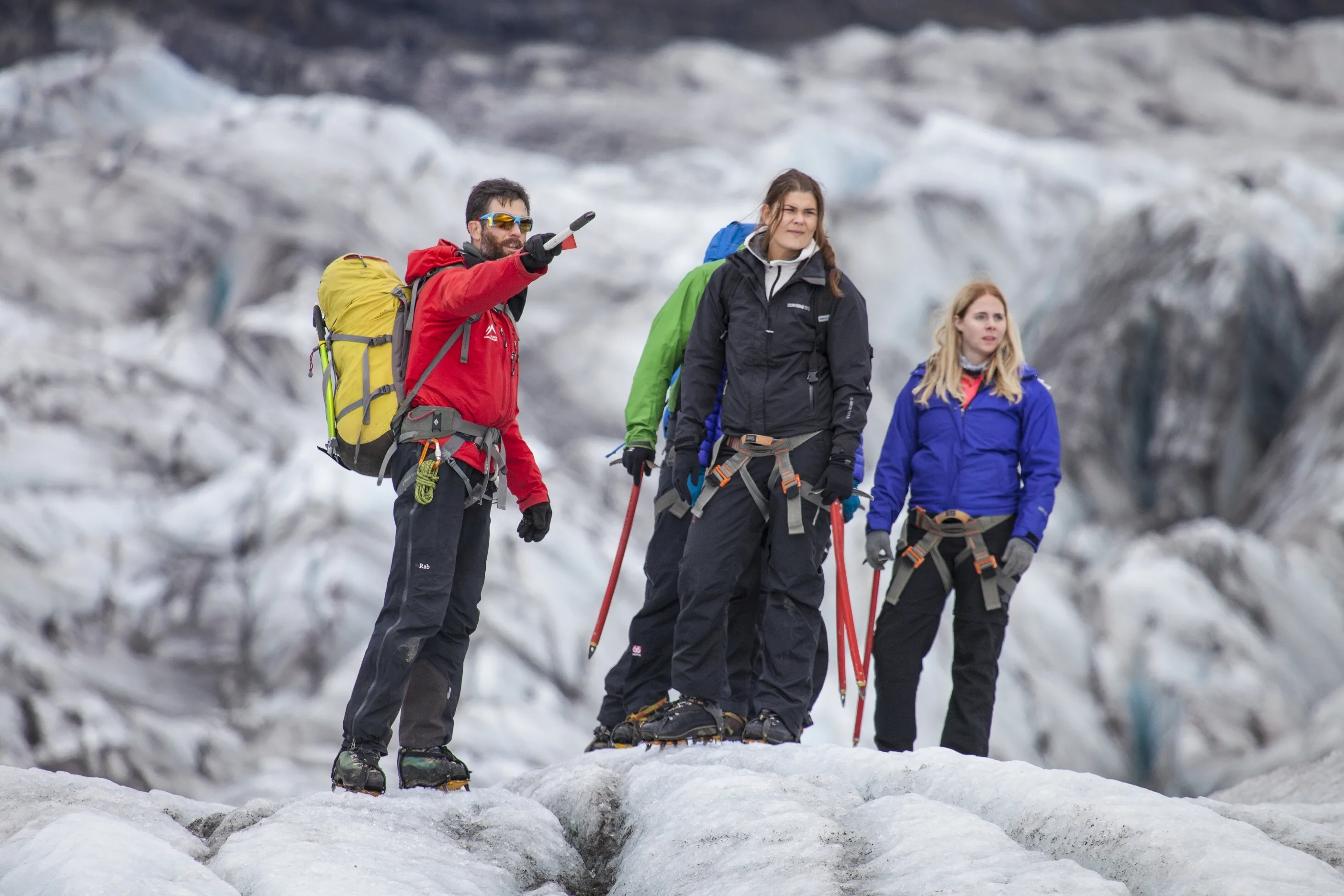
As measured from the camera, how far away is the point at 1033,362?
20250mm

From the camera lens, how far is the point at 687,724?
5098 millimetres

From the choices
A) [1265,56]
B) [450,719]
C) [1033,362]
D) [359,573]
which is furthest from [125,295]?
[1265,56]

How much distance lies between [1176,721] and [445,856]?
1216 cm

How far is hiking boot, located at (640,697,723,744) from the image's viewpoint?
5.09 m

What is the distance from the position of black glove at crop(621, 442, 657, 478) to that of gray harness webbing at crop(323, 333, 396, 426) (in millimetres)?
1017

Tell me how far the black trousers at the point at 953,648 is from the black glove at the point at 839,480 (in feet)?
2.84

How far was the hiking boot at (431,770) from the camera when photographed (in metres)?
4.87

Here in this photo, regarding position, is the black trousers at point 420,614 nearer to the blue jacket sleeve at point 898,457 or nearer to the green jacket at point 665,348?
the green jacket at point 665,348

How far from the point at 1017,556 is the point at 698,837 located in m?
2.18

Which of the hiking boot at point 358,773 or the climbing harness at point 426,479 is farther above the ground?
the climbing harness at point 426,479

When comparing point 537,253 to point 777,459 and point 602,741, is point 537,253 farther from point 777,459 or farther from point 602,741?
point 602,741

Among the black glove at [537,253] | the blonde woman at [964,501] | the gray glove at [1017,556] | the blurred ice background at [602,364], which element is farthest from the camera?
the blurred ice background at [602,364]

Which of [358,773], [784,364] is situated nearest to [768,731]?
[784,364]

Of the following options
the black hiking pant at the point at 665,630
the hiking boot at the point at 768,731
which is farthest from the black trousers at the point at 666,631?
the hiking boot at the point at 768,731
